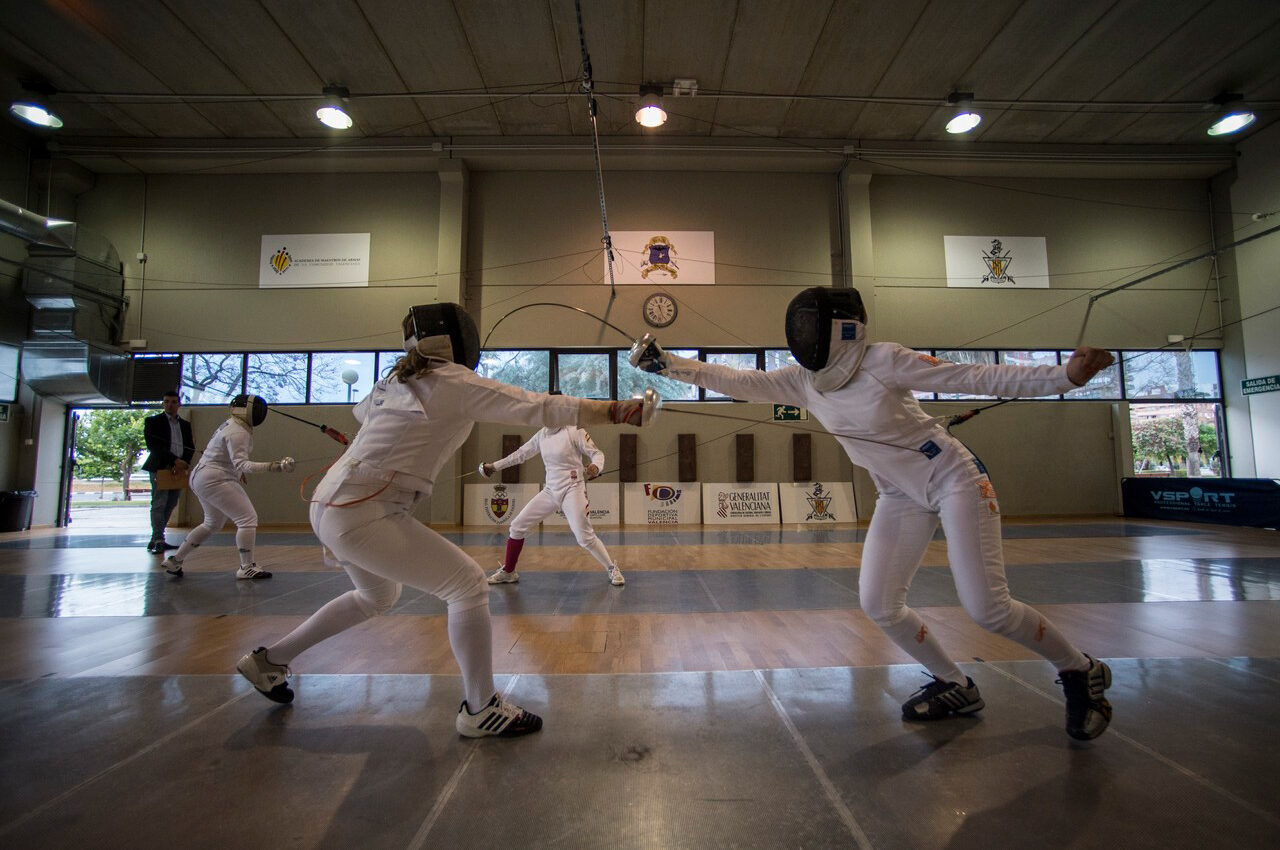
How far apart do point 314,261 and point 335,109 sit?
9.77 ft

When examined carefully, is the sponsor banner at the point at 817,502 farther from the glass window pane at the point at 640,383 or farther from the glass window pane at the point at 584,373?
the glass window pane at the point at 584,373

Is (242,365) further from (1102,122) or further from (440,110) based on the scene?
(1102,122)

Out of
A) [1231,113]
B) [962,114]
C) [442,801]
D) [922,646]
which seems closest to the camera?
[442,801]

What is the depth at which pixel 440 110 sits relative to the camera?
8.45 m

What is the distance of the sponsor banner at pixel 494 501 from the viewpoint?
9172 millimetres

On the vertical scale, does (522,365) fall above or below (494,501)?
above

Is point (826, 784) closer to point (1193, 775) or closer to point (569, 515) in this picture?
point (1193, 775)

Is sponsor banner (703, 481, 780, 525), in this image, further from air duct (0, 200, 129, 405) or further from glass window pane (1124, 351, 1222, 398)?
air duct (0, 200, 129, 405)

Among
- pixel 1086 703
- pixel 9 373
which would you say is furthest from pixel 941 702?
pixel 9 373

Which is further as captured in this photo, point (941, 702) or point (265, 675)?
point (265, 675)

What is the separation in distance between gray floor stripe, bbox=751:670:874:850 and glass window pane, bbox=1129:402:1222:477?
11.3 metres

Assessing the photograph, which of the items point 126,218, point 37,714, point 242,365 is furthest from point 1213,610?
point 126,218

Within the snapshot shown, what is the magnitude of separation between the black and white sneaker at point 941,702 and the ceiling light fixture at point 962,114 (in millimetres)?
8385

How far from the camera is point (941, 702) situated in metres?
1.91
